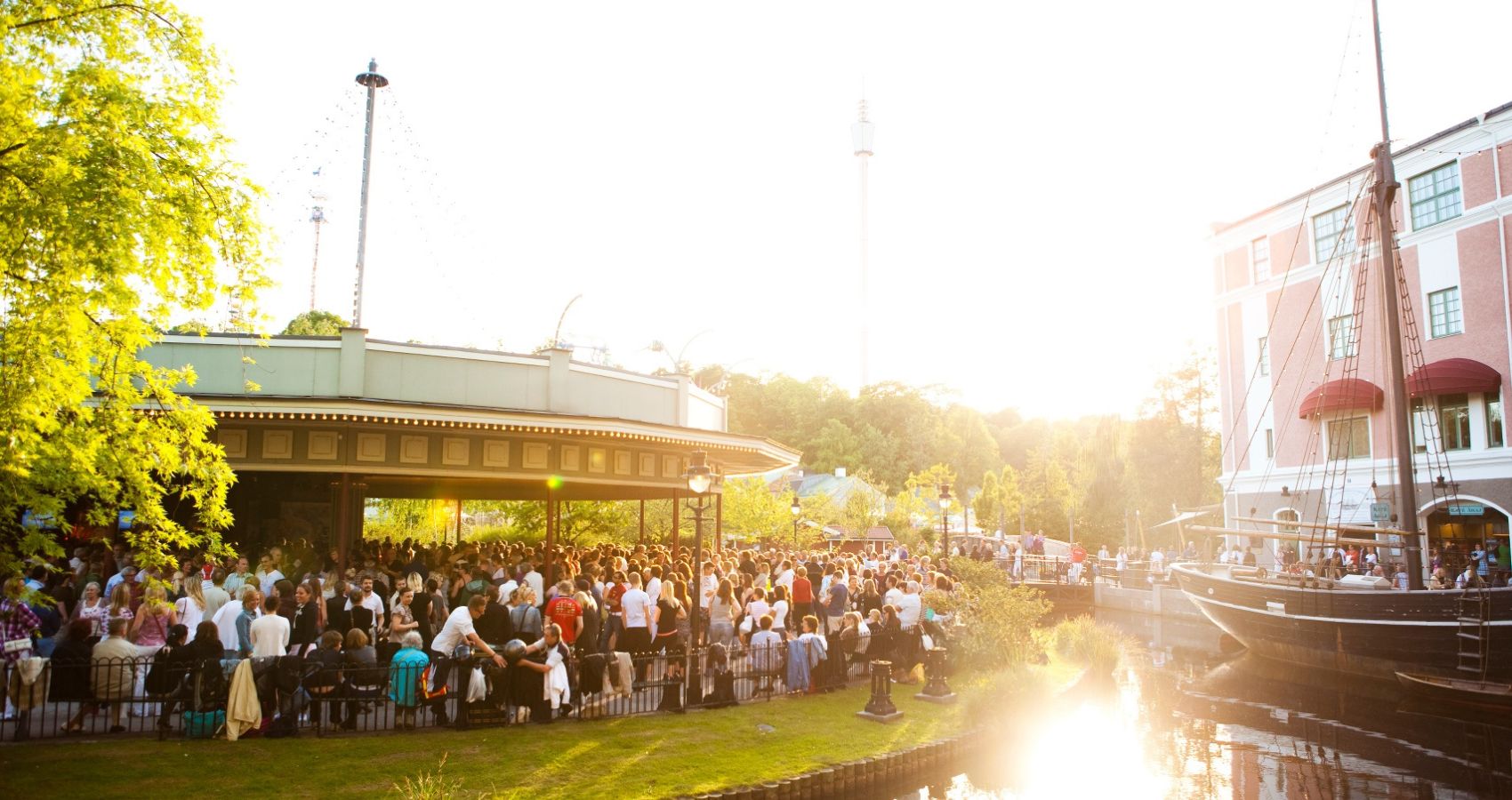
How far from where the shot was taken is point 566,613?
38.0 ft

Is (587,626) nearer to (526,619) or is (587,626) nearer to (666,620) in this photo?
Result: (526,619)

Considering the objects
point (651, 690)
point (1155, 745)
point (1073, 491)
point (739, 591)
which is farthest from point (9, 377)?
point (1073, 491)

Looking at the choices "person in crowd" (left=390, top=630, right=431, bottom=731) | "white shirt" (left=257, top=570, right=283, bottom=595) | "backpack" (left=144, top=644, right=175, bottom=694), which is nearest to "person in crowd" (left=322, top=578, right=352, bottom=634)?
"person in crowd" (left=390, top=630, right=431, bottom=731)

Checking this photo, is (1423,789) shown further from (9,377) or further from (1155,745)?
(9,377)

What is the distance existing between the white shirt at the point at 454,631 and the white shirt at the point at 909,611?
7645mm

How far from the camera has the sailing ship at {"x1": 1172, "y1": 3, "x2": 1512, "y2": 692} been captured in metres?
16.6

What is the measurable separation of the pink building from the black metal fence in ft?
66.3

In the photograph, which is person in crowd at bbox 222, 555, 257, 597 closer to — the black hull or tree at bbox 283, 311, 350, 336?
the black hull

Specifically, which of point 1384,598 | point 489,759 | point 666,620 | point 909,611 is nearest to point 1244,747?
point 909,611

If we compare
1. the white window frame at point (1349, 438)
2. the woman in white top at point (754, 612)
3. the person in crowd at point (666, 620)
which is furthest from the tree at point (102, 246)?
the white window frame at point (1349, 438)

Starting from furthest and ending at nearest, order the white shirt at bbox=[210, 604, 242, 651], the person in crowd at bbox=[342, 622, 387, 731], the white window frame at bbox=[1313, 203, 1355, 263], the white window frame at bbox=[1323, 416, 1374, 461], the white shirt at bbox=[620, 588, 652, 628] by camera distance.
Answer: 1. the white window frame at bbox=[1313, 203, 1355, 263]
2. the white window frame at bbox=[1323, 416, 1374, 461]
3. the white shirt at bbox=[620, 588, 652, 628]
4. the white shirt at bbox=[210, 604, 242, 651]
5. the person in crowd at bbox=[342, 622, 387, 731]

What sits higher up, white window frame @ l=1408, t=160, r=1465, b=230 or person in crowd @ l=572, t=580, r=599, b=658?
white window frame @ l=1408, t=160, r=1465, b=230

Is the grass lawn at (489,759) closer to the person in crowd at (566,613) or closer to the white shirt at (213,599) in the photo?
the person in crowd at (566,613)

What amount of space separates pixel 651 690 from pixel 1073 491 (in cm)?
3881
